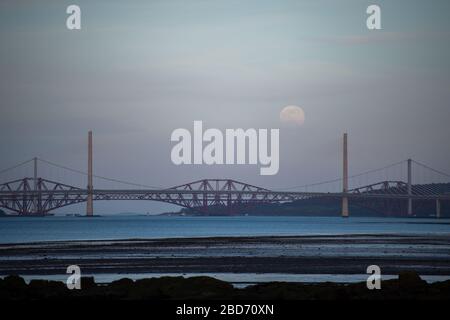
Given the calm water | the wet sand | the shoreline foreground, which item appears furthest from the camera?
the calm water

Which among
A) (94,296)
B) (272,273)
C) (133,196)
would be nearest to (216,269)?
(272,273)

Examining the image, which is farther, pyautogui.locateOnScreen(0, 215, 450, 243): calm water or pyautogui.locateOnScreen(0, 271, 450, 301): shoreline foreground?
pyautogui.locateOnScreen(0, 215, 450, 243): calm water

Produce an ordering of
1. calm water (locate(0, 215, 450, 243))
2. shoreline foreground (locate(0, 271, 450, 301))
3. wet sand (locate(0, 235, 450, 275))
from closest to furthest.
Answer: shoreline foreground (locate(0, 271, 450, 301)), wet sand (locate(0, 235, 450, 275)), calm water (locate(0, 215, 450, 243))

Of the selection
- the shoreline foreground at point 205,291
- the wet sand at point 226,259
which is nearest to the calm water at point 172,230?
the wet sand at point 226,259

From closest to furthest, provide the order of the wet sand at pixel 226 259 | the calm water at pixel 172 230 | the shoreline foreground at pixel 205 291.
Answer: the shoreline foreground at pixel 205 291 < the wet sand at pixel 226 259 < the calm water at pixel 172 230

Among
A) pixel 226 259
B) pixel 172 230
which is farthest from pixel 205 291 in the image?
pixel 172 230

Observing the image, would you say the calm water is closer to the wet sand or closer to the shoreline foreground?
the wet sand

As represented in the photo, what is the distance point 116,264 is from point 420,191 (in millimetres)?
92821

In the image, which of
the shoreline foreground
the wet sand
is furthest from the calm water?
the shoreline foreground

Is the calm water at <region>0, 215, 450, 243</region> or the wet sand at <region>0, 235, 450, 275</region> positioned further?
the calm water at <region>0, 215, 450, 243</region>

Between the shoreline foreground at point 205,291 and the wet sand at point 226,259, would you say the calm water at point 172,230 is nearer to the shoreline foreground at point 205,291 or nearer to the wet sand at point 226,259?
the wet sand at point 226,259

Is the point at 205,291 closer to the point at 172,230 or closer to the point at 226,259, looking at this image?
the point at 226,259
